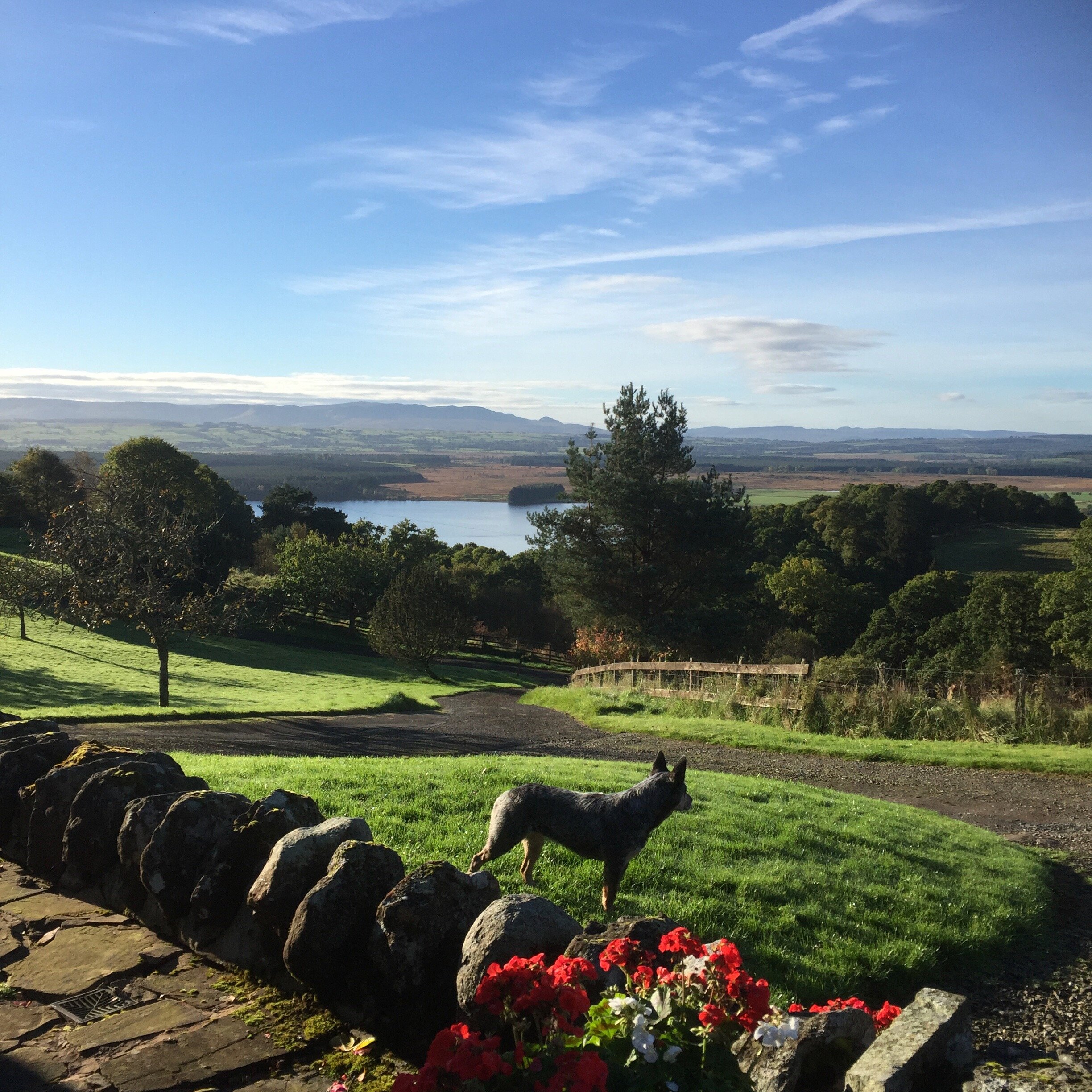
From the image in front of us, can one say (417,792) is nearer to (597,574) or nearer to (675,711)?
(675,711)

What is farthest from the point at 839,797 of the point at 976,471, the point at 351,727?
the point at 976,471

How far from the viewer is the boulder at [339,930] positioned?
3.75 m

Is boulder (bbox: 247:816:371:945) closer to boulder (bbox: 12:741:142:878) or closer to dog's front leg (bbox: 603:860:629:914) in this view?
dog's front leg (bbox: 603:860:629:914)

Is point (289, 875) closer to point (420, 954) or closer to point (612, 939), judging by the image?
point (420, 954)

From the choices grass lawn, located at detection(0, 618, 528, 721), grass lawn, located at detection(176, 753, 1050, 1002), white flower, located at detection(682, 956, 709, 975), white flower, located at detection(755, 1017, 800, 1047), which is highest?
white flower, located at detection(682, 956, 709, 975)

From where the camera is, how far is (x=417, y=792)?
7637 mm

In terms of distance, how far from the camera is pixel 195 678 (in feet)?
103

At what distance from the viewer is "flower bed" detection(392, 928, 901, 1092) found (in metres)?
2.46

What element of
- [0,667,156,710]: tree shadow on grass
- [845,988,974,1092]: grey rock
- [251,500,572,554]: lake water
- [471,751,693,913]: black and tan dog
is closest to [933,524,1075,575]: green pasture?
[251,500,572,554]: lake water

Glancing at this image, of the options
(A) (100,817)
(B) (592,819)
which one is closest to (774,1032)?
(B) (592,819)

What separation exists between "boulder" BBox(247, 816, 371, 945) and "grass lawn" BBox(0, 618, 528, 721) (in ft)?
45.4

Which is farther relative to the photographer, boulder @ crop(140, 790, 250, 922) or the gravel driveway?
the gravel driveway

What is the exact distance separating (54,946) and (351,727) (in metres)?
14.1

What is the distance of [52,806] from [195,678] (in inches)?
1102
